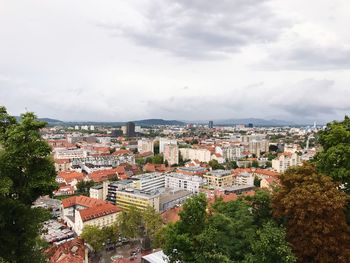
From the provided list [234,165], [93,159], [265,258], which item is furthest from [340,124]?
[93,159]

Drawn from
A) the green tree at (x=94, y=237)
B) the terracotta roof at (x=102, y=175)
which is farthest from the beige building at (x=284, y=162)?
the green tree at (x=94, y=237)

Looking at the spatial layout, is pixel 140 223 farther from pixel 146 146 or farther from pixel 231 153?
→ pixel 146 146

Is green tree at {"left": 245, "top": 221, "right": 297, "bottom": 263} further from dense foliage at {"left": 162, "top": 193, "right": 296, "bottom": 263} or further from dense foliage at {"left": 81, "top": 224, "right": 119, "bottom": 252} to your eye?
dense foliage at {"left": 81, "top": 224, "right": 119, "bottom": 252}

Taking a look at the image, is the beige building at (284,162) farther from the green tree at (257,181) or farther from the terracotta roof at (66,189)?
the terracotta roof at (66,189)

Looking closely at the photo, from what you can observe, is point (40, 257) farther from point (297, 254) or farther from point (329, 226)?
Answer: point (329, 226)

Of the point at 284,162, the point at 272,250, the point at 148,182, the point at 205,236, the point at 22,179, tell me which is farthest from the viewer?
the point at 284,162

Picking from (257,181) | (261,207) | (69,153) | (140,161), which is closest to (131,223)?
(261,207)
